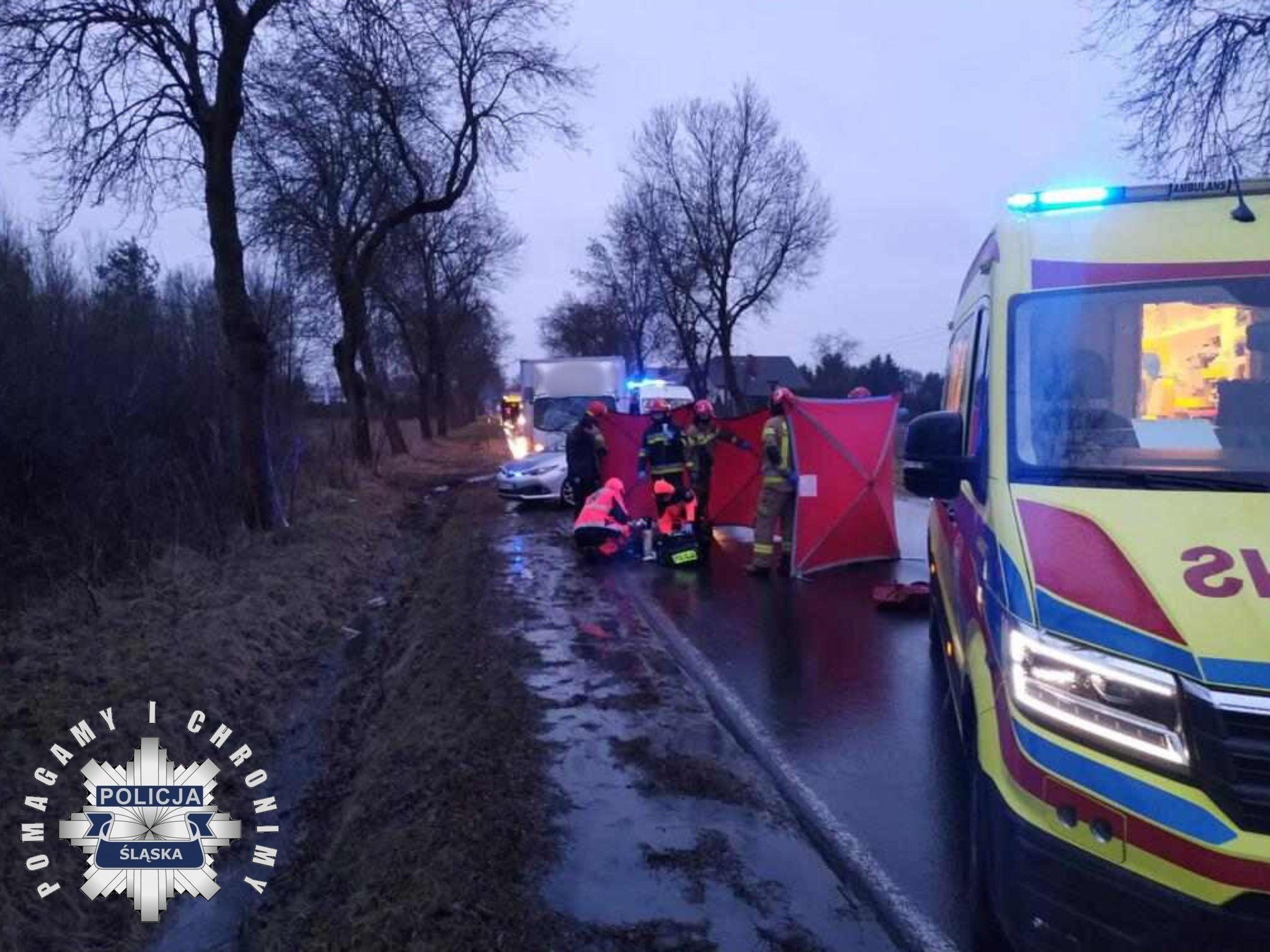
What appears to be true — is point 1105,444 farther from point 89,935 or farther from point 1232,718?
point 89,935

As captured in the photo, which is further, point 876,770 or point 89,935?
point 876,770

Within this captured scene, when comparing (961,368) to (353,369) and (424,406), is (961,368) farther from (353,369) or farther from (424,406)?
(424,406)

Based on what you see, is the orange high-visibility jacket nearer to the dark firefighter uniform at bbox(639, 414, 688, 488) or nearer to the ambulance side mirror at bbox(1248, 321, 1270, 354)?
the dark firefighter uniform at bbox(639, 414, 688, 488)

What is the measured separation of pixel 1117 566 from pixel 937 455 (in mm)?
1407

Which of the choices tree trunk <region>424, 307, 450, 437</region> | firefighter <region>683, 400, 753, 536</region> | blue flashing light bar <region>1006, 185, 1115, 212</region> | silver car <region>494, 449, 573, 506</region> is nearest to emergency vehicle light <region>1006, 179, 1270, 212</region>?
blue flashing light bar <region>1006, 185, 1115, 212</region>

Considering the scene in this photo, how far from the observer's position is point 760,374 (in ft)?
188

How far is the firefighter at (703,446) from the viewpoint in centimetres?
1372

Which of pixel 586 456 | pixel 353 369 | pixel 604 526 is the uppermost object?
pixel 353 369

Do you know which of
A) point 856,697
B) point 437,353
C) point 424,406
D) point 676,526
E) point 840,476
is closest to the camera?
point 856,697

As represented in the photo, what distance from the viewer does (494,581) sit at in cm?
1270

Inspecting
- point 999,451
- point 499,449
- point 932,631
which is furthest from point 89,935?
point 499,449

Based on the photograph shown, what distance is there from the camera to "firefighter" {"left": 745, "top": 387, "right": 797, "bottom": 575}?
471 inches

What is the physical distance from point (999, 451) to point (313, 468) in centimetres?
1926

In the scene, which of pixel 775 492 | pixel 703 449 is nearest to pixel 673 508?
pixel 703 449
